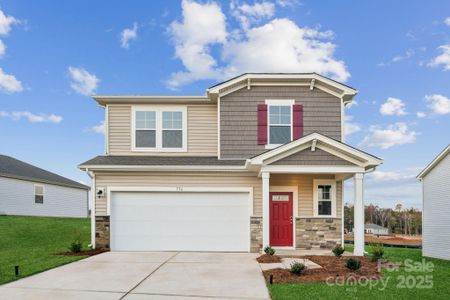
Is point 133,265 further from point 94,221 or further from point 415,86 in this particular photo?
point 415,86

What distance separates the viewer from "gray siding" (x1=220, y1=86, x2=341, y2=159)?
13109 mm

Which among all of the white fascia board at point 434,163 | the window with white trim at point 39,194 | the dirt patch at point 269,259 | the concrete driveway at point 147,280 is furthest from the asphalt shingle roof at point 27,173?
the white fascia board at point 434,163

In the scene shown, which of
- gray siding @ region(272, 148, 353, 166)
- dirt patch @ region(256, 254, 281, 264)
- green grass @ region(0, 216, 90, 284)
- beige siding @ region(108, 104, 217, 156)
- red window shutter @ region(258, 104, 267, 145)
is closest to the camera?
green grass @ region(0, 216, 90, 284)

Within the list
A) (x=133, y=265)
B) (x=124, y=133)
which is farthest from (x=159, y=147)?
(x=133, y=265)

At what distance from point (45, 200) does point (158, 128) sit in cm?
1741

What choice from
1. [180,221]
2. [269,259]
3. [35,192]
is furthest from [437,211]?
[35,192]

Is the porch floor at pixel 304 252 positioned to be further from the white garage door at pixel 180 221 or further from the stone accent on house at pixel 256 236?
the white garage door at pixel 180 221

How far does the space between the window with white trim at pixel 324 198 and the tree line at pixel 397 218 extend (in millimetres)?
32095

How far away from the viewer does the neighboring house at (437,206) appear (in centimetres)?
1431

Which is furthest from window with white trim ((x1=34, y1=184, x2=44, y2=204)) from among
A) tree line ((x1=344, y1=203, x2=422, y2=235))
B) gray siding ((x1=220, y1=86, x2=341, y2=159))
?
tree line ((x1=344, y1=203, x2=422, y2=235))

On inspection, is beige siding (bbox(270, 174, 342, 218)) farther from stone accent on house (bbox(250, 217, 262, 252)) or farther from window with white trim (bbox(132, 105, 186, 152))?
window with white trim (bbox(132, 105, 186, 152))

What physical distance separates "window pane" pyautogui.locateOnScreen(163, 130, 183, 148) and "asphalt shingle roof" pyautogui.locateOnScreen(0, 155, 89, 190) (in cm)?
1521

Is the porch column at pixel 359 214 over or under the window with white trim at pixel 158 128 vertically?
under

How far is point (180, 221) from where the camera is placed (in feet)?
41.2
